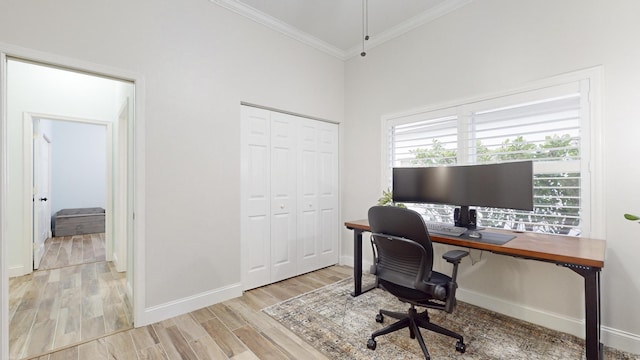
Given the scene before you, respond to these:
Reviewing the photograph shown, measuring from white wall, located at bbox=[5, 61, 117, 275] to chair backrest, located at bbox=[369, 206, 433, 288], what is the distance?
12.7ft

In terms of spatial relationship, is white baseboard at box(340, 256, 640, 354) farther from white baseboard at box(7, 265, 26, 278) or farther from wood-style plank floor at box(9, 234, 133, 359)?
white baseboard at box(7, 265, 26, 278)

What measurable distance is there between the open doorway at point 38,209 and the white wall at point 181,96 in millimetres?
348

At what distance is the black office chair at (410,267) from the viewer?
174 cm

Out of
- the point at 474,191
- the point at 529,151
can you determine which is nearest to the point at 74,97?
the point at 474,191

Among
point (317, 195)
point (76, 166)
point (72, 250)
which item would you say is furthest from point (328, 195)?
point (76, 166)

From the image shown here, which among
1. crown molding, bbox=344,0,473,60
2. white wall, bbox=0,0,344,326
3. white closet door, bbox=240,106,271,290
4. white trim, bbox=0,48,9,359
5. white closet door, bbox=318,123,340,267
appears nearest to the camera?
white trim, bbox=0,48,9,359

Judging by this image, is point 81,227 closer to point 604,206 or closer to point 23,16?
point 23,16

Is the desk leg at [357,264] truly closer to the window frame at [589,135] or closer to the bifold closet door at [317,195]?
the bifold closet door at [317,195]

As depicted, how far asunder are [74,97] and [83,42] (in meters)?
2.37

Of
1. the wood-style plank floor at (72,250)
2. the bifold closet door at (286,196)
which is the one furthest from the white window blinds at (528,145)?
the wood-style plank floor at (72,250)

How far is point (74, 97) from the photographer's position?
3.72 m

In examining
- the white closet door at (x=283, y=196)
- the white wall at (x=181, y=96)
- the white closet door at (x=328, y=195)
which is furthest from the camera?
the white closet door at (x=328, y=195)

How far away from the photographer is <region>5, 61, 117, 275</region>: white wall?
3367 mm

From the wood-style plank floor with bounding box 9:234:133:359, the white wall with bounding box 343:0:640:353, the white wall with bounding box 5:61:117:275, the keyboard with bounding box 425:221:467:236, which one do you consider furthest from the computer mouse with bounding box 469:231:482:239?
the white wall with bounding box 5:61:117:275
